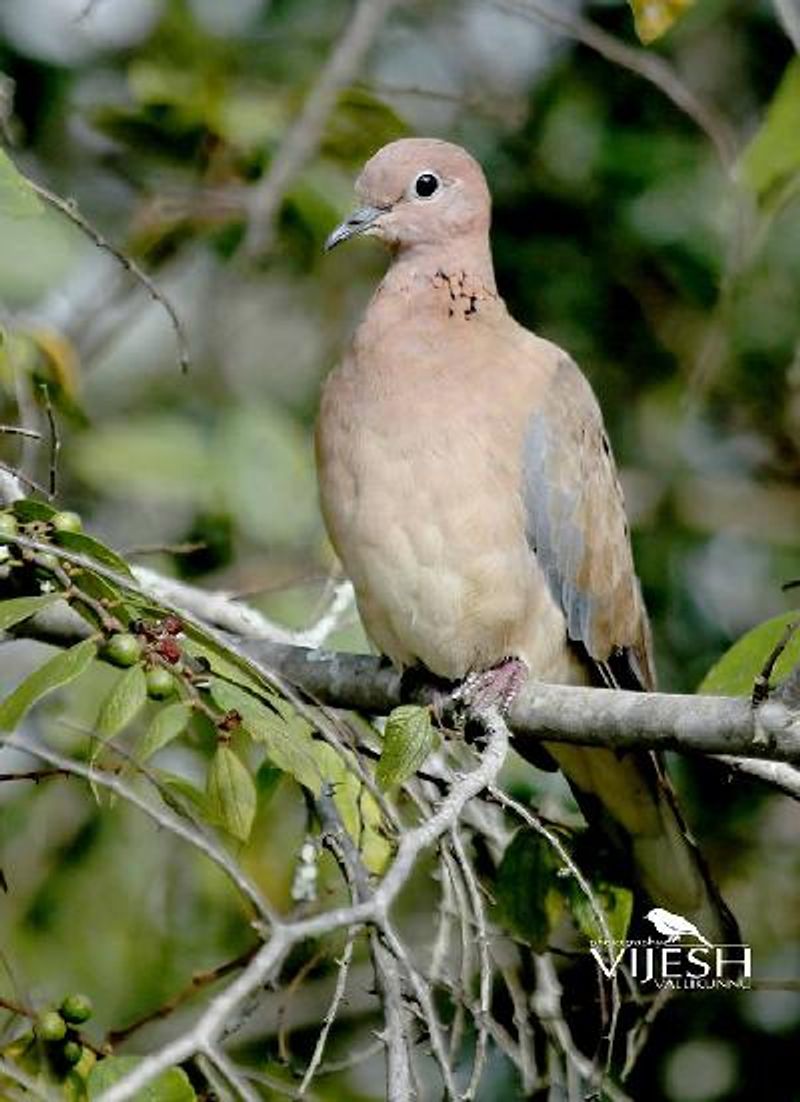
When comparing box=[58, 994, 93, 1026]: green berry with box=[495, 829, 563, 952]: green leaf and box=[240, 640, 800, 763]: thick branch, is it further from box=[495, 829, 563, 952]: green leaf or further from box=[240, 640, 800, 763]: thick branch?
box=[495, 829, 563, 952]: green leaf

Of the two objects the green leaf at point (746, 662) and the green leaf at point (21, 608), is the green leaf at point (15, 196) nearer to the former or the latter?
the green leaf at point (21, 608)

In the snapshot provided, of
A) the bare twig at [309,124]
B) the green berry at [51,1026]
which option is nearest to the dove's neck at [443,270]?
the bare twig at [309,124]

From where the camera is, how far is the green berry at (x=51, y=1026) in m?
2.46

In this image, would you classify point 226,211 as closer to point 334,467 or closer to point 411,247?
point 411,247

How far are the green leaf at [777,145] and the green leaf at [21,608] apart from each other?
1462 mm

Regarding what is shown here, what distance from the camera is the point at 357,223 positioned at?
3818 mm

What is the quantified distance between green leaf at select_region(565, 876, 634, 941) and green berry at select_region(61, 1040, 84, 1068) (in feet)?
2.60

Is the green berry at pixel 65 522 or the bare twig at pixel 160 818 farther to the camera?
the green berry at pixel 65 522

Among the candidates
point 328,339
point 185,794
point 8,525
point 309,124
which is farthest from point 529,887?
point 328,339

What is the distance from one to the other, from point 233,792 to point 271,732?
0.14 m

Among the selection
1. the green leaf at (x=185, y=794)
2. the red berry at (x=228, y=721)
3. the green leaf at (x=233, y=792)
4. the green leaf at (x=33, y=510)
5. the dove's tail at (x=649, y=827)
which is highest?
the green leaf at (x=33, y=510)

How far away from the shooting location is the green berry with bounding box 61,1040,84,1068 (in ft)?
8.13

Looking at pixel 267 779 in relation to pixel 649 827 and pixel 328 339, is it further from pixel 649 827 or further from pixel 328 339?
pixel 328 339

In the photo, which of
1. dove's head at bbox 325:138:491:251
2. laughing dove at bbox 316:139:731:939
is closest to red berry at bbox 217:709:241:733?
laughing dove at bbox 316:139:731:939
